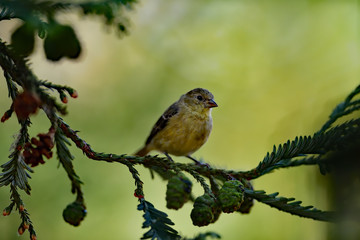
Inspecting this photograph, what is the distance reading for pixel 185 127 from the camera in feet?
13.4

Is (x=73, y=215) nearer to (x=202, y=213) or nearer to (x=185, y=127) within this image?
(x=202, y=213)

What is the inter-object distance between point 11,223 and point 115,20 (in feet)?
10.3

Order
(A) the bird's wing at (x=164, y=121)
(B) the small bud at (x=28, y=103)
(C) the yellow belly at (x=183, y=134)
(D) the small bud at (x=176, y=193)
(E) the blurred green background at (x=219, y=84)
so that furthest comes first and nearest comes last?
(E) the blurred green background at (x=219, y=84) < (A) the bird's wing at (x=164, y=121) < (C) the yellow belly at (x=183, y=134) < (D) the small bud at (x=176, y=193) < (B) the small bud at (x=28, y=103)

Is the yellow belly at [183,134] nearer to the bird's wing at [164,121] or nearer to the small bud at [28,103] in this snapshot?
the bird's wing at [164,121]

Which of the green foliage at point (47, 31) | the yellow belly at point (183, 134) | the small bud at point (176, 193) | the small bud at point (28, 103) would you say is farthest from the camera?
the yellow belly at point (183, 134)

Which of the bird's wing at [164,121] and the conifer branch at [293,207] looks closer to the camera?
the conifer branch at [293,207]

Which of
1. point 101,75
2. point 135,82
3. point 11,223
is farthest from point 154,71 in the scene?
point 11,223

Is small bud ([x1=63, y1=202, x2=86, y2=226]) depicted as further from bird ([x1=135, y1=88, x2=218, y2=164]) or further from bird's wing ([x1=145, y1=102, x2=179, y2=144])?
bird's wing ([x1=145, y1=102, x2=179, y2=144])

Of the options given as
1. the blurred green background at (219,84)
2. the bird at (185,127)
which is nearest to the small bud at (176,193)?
the bird at (185,127)

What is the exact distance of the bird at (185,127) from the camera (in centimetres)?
403

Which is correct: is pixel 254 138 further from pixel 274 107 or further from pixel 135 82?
pixel 135 82

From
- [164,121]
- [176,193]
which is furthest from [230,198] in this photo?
[164,121]

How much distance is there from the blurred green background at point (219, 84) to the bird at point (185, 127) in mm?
1215

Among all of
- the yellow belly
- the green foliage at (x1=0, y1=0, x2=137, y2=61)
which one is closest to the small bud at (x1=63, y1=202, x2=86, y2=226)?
the green foliage at (x1=0, y1=0, x2=137, y2=61)
